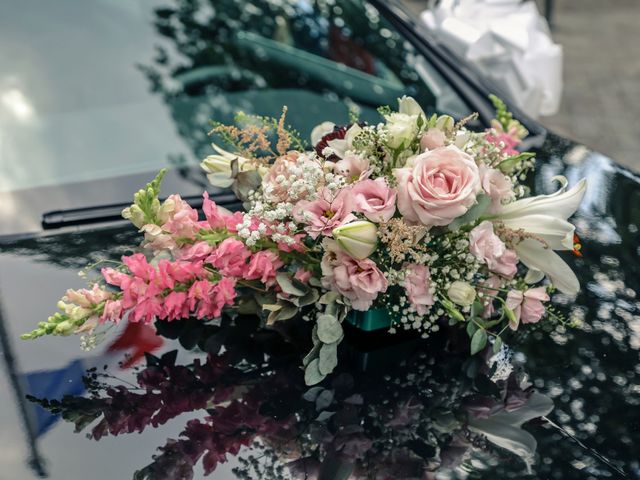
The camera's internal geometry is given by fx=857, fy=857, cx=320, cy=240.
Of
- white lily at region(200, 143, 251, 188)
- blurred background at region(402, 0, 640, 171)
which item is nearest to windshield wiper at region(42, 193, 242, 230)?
white lily at region(200, 143, 251, 188)

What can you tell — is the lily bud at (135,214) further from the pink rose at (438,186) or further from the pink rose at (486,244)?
the pink rose at (486,244)

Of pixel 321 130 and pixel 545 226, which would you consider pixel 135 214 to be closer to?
pixel 321 130

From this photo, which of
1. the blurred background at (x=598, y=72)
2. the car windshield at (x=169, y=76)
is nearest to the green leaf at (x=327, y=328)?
the car windshield at (x=169, y=76)

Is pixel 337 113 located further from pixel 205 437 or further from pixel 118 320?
pixel 205 437

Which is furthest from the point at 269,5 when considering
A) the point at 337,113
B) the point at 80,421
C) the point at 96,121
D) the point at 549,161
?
the point at 80,421

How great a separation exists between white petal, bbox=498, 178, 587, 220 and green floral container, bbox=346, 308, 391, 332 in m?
0.29

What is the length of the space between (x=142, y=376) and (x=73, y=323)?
16 centimetres

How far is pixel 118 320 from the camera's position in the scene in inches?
60.9

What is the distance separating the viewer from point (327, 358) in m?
1.49

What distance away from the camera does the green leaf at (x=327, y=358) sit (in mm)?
1484

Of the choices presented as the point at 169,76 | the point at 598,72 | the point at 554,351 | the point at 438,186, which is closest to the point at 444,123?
the point at 438,186

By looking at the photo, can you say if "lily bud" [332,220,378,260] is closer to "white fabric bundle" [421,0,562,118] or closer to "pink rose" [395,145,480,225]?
"pink rose" [395,145,480,225]

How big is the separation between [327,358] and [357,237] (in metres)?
0.24

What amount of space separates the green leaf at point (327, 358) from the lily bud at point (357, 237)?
179 millimetres
